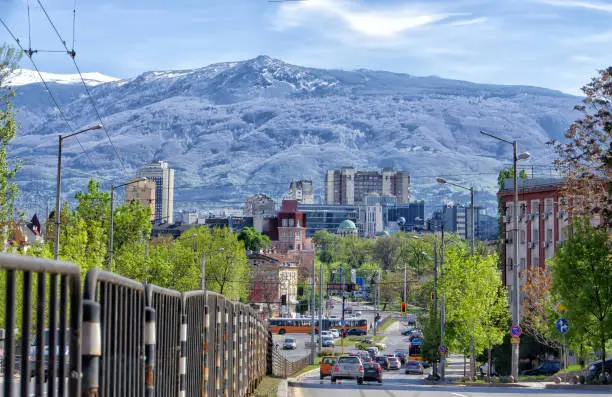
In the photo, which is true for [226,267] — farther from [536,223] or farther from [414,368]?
[536,223]

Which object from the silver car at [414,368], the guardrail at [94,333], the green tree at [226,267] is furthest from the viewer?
the green tree at [226,267]

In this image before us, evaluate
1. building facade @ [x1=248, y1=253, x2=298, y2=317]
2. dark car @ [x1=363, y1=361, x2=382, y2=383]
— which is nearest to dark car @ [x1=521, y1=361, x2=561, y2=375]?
dark car @ [x1=363, y1=361, x2=382, y2=383]

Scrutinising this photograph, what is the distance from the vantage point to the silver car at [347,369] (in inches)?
2106

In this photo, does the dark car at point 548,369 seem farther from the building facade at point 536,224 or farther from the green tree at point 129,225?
the green tree at point 129,225

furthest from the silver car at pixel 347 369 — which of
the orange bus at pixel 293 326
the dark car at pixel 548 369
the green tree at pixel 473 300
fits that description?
the orange bus at pixel 293 326

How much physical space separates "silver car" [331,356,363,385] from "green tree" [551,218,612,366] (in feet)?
35.8

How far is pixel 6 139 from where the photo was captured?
35875mm

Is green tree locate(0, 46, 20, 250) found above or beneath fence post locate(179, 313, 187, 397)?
above

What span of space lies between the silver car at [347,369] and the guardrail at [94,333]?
41.2 meters

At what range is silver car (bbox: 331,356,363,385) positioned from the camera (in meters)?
53.5

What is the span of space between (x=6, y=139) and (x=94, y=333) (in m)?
31.5

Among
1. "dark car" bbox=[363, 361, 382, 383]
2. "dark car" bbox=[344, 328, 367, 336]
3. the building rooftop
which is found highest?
the building rooftop

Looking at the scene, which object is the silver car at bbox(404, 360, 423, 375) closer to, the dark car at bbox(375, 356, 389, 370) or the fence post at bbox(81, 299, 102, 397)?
the dark car at bbox(375, 356, 389, 370)

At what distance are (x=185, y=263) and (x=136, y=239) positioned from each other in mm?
3905
